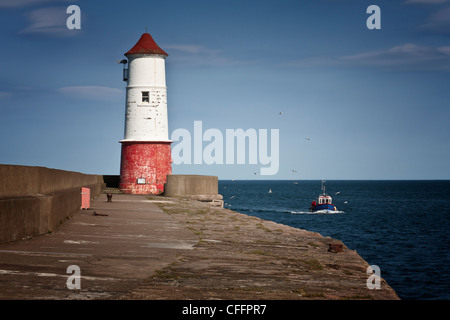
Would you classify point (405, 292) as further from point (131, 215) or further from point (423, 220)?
point (423, 220)

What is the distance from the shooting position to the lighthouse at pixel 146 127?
35.3m

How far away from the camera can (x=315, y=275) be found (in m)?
8.59

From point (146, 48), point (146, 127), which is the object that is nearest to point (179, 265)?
point (146, 127)

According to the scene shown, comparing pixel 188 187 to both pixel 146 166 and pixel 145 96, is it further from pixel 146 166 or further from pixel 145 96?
pixel 145 96

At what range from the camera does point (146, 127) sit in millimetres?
35375

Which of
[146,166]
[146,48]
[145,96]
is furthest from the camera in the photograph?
[146,48]

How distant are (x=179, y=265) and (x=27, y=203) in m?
3.53

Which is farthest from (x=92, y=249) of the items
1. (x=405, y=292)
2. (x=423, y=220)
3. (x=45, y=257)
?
(x=423, y=220)

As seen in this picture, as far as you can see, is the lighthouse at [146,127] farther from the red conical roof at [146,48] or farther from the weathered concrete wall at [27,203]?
the weathered concrete wall at [27,203]

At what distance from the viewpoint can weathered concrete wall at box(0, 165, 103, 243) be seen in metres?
9.88

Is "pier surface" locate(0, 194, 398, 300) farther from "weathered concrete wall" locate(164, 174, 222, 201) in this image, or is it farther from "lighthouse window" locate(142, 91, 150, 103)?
"lighthouse window" locate(142, 91, 150, 103)

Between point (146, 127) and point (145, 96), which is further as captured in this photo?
point (145, 96)
